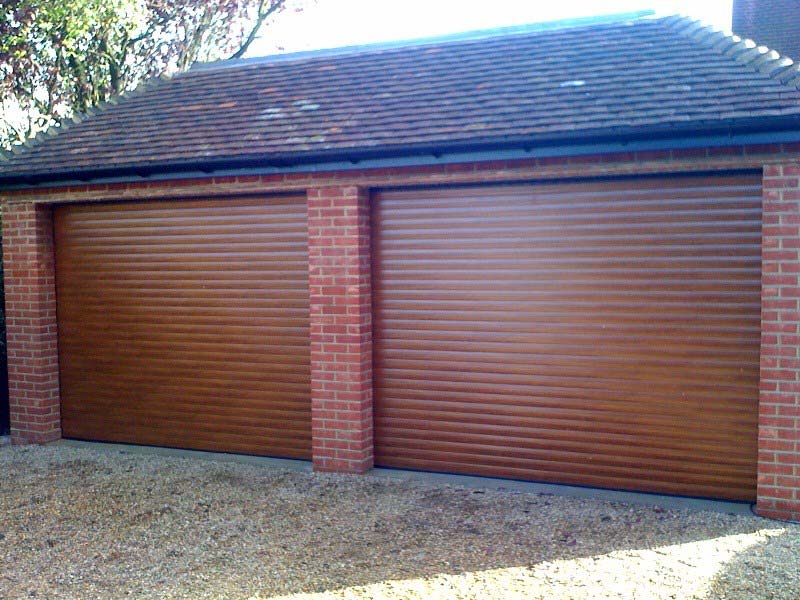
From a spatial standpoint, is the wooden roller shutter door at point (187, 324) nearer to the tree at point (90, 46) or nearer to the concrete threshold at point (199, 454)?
the concrete threshold at point (199, 454)

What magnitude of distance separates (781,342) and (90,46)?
1386cm

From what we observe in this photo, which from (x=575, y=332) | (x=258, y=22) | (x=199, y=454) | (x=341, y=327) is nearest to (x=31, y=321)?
(x=199, y=454)

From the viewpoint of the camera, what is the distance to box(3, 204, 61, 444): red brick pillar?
30.1ft

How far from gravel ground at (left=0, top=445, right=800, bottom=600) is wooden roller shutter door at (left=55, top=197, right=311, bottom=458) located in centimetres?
108

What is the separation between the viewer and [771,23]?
634 inches

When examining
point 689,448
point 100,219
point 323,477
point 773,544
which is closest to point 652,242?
point 689,448

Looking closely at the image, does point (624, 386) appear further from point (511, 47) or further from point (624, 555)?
point (511, 47)

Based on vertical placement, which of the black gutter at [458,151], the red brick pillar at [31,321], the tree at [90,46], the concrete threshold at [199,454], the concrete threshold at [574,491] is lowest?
the concrete threshold at [199,454]

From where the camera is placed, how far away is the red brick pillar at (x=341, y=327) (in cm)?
759

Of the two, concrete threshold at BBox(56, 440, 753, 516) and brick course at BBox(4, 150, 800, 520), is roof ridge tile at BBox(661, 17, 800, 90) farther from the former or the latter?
concrete threshold at BBox(56, 440, 753, 516)

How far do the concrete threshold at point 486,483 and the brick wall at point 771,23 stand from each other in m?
11.9

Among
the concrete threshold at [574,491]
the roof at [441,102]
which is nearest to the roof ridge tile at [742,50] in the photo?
the roof at [441,102]

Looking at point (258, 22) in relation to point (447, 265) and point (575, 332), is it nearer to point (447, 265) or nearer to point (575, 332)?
point (447, 265)

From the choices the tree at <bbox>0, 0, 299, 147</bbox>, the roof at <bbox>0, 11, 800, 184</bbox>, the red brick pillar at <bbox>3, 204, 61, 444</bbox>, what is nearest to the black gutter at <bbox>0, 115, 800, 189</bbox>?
the roof at <bbox>0, 11, 800, 184</bbox>
